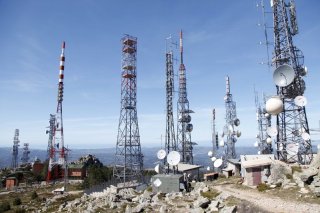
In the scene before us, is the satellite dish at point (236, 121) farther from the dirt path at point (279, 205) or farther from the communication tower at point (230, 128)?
the dirt path at point (279, 205)

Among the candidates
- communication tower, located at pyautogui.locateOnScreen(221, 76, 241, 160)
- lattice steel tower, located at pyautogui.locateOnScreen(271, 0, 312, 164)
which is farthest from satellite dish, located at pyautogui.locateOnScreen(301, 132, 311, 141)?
communication tower, located at pyautogui.locateOnScreen(221, 76, 241, 160)

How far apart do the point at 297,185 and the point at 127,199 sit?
19.3 metres

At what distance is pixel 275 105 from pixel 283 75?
416 cm

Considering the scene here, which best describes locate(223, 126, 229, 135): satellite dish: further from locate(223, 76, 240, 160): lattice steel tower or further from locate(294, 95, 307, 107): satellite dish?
locate(294, 95, 307, 107): satellite dish

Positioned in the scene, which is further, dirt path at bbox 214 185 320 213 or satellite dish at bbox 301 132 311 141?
satellite dish at bbox 301 132 311 141

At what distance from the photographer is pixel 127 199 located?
36.0 meters

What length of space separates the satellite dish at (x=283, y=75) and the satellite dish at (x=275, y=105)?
2.12m

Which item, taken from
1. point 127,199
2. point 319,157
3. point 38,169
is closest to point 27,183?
point 38,169

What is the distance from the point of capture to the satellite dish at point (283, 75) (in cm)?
3865

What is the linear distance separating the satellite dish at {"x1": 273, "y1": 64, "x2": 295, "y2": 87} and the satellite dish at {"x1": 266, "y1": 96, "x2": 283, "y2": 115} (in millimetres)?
2121

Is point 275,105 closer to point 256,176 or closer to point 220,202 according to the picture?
point 256,176

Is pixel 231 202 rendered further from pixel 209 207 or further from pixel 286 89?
pixel 286 89

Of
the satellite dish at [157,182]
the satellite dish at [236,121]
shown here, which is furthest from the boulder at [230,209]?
the satellite dish at [236,121]

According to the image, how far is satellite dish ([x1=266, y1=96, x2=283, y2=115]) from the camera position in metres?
40.0
